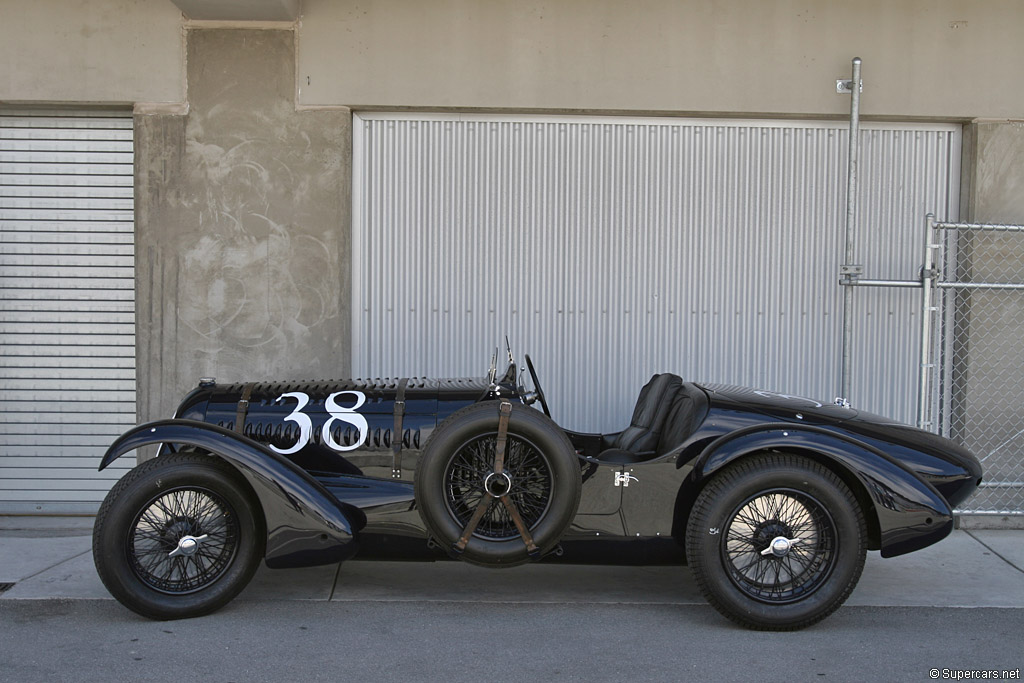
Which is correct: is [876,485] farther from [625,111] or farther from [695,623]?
[625,111]

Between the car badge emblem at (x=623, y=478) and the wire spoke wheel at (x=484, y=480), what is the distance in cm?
35

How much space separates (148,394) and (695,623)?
14.1 ft

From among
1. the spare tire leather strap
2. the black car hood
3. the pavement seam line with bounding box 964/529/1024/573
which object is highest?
the black car hood

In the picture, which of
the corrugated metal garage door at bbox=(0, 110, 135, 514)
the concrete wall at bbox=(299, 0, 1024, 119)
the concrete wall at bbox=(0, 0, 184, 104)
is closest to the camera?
the concrete wall at bbox=(0, 0, 184, 104)

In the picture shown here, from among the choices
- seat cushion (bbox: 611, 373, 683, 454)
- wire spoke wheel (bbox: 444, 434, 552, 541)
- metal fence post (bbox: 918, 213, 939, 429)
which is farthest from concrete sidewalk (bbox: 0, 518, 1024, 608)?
metal fence post (bbox: 918, 213, 939, 429)

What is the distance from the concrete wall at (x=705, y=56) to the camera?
6773mm

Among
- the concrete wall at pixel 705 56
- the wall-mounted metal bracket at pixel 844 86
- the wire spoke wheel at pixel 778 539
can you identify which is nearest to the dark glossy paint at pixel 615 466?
the wire spoke wheel at pixel 778 539

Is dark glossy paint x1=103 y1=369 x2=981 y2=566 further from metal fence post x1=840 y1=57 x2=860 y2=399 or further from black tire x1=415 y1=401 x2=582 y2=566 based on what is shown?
metal fence post x1=840 y1=57 x2=860 y2=399

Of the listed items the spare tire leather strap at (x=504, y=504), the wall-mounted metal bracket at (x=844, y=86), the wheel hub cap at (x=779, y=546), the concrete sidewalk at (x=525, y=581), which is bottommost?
the concrete sidewalk at (x=525, y=581)

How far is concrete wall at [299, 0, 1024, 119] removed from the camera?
6773 millimetres

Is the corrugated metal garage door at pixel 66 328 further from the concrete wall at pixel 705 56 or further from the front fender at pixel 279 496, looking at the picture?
the front fender at pixel 279 496

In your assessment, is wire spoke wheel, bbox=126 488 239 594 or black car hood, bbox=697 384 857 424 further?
black car hood, bbox=697 384 857 424

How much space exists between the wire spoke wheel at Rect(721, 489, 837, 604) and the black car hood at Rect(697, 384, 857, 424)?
491 millimetres

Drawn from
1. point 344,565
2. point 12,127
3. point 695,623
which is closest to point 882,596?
point 695,623
